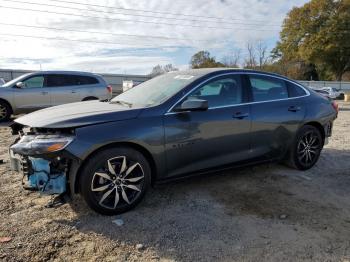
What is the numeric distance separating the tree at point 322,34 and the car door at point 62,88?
45.7 metres

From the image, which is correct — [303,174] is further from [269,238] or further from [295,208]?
[269,238]

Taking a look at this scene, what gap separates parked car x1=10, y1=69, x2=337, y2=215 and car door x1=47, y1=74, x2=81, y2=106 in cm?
705

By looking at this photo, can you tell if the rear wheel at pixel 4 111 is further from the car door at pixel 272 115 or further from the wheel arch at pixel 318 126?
the wheel arch at pixel 318 126

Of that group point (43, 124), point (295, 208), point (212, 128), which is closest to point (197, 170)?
point (212, 128)

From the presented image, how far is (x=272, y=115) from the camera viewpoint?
5039 millimetres

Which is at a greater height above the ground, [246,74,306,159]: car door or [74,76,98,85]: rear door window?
[74,76,98,85]: rear door window

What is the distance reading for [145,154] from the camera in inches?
160

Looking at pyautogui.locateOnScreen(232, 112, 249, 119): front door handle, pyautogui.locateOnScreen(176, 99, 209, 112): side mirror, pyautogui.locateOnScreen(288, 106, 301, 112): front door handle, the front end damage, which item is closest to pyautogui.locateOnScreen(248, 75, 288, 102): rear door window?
pyautogui.locateOnScreen(288, 106, 301, 112): front door handle

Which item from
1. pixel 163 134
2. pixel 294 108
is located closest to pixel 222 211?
pixel 163 134

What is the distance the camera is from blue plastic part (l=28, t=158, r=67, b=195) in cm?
369

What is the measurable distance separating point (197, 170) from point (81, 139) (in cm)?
152

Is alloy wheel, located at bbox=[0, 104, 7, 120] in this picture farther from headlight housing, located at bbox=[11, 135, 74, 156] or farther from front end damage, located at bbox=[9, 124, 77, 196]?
headlight housing, located at bbox=[11, 135, 74, 156]

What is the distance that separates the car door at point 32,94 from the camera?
11.1m

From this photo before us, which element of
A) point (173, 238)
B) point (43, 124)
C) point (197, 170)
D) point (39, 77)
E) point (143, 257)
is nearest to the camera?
point (143, 257)
